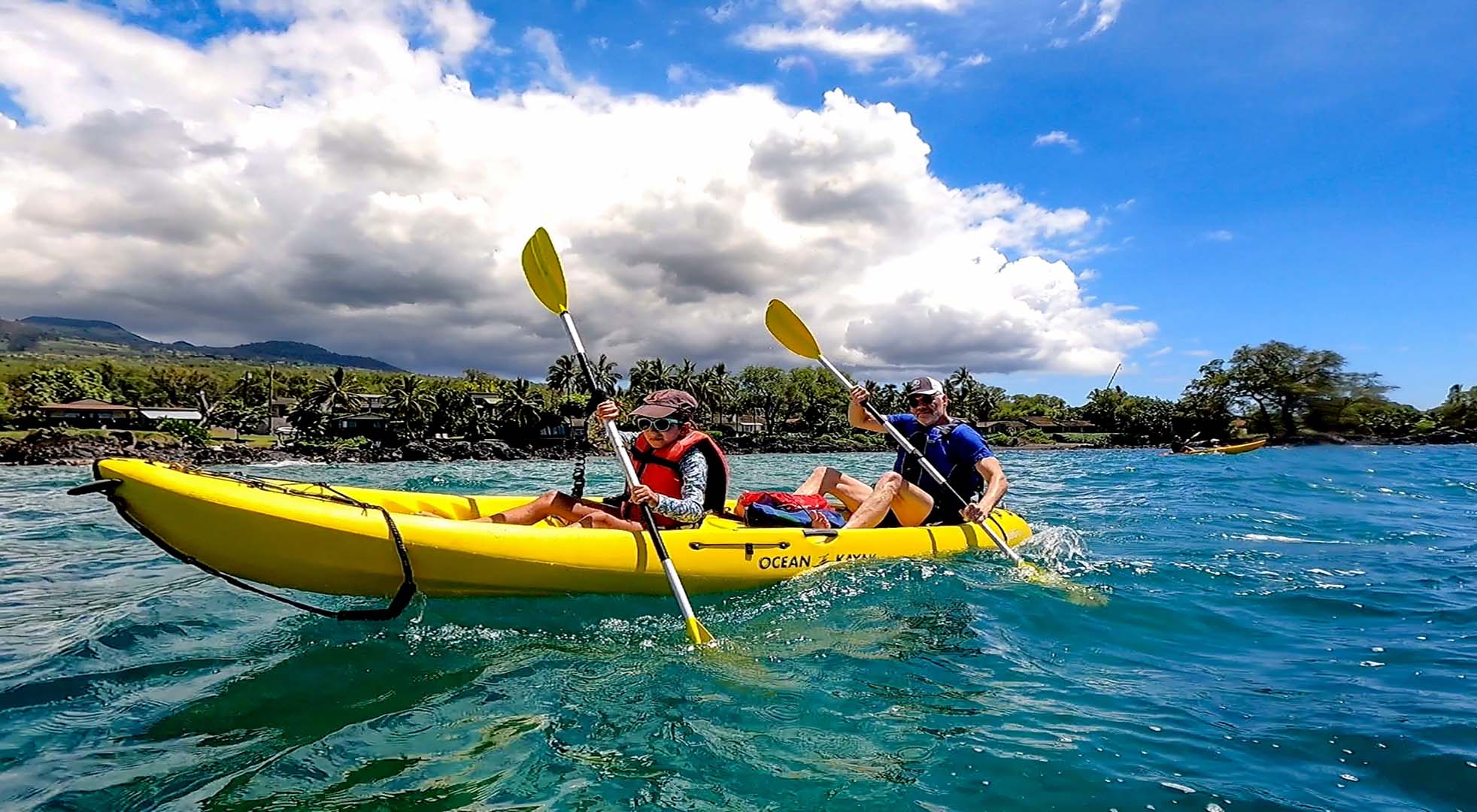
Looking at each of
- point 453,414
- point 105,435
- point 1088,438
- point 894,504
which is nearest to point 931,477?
point 894,504

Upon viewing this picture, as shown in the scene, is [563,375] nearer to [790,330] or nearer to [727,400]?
[727,400]

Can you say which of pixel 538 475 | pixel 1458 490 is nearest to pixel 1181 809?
pixel 1458 490

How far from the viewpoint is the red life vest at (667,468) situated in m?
5.70

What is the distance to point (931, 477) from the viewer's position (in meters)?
7.32

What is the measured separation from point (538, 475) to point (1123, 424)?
76276 mm

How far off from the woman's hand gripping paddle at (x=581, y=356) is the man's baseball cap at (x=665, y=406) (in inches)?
10.2

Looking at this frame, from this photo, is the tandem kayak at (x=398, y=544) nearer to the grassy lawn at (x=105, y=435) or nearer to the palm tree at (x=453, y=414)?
the grassy lawn at (x=105, y=435)

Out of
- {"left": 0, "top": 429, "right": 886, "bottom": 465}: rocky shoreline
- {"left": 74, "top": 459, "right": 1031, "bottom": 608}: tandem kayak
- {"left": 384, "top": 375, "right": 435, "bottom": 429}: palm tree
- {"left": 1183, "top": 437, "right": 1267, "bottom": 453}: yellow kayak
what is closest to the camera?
{"left": 74, "top": 459, "right": 1031, "bottom": 608}: tandem kayak

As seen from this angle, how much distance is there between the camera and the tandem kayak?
4.15m

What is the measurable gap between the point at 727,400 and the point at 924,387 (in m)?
73.2

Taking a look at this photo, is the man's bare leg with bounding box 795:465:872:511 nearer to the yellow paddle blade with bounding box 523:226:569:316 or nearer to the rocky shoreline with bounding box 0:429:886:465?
the yellow paddle blade with bounding box 523:226:569:316

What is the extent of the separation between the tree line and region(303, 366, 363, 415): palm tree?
0.11m

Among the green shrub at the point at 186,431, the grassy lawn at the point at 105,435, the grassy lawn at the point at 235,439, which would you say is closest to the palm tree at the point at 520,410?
the grassy lawn at the point at 235,439

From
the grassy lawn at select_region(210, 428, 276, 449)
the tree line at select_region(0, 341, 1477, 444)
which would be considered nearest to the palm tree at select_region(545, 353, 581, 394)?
the tree line at select_region(0, 341, 1477, 444)
